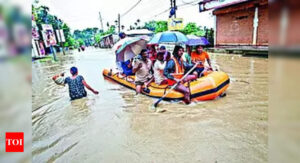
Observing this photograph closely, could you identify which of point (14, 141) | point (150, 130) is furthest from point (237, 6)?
Result: point (14, 141)

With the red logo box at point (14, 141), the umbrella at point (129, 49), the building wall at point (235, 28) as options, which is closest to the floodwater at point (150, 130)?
the umbrella at point (129, 49)

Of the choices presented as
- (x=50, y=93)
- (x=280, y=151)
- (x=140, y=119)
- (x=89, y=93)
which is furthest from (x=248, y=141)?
(x=50, y=93)

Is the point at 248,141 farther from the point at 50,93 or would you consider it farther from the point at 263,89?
the point at 50,93

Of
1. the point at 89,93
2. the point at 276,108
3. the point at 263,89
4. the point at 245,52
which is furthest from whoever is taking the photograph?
the point at 245,52

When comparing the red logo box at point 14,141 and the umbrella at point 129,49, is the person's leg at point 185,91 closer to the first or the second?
the umbrella at point 129,49

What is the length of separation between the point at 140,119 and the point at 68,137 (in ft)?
4.75

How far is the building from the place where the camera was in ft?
41.8

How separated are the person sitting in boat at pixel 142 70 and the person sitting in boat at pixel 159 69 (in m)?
0.34

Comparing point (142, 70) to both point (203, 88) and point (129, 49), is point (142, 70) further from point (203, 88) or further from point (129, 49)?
point (203, 88)

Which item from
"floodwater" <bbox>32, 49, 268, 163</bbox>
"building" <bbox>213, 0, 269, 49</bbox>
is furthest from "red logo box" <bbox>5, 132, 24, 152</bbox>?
"building" <bbox>213, 0, 269, 49</bbox>

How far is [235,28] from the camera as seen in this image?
14.9 metres

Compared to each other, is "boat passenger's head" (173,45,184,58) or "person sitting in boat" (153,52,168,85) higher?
"boat passenger's head" (173,45,184,58)

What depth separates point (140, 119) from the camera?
13.8 ft

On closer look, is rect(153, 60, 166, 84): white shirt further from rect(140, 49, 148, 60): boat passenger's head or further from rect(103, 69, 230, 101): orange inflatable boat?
rect(140, 49, 148, 60): boat passenger's head
